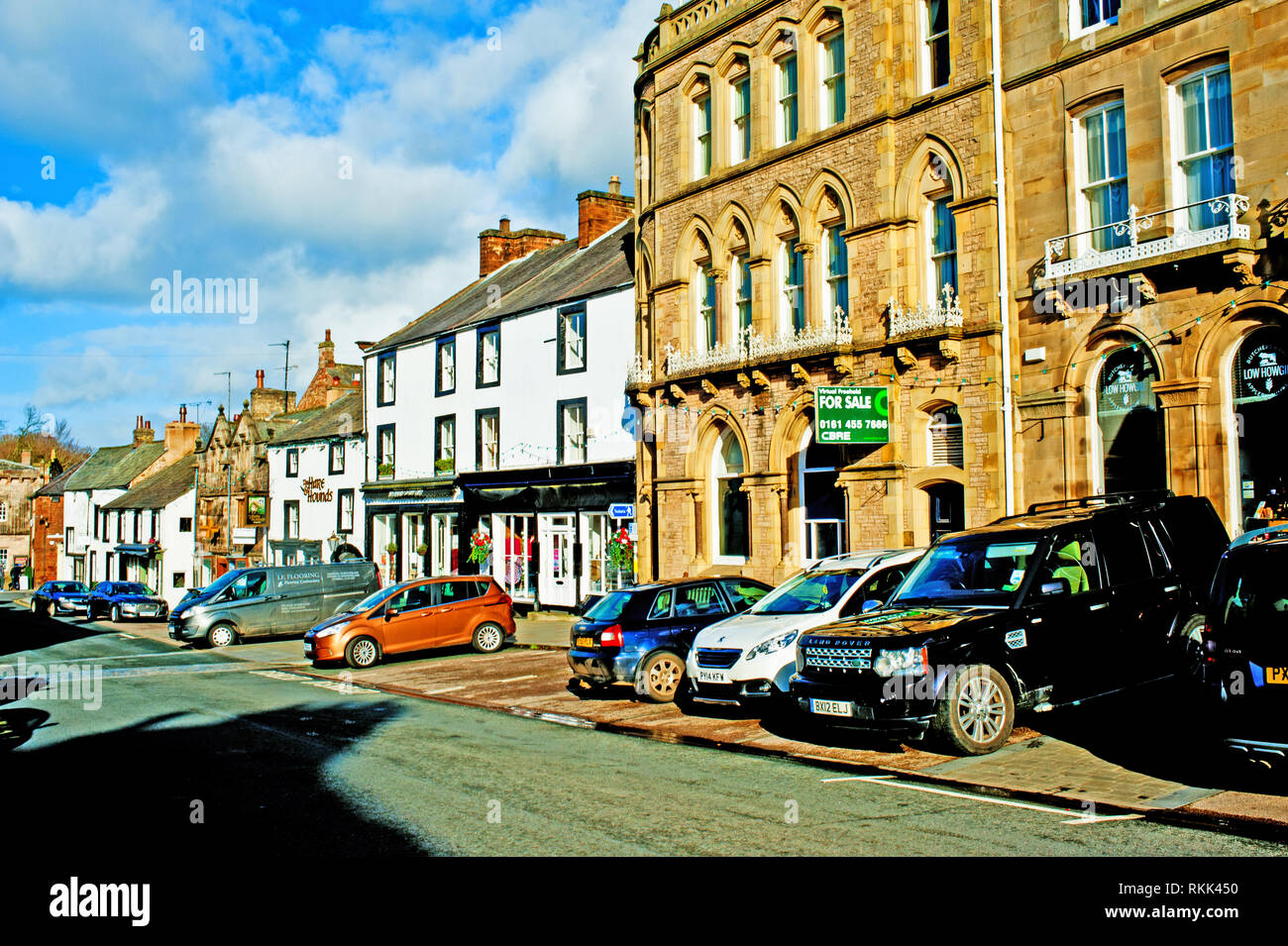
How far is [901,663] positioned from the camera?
9711mm

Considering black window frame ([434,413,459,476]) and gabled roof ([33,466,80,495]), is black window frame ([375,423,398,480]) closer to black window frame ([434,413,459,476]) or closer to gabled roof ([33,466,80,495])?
black window frame ([434,413,459,476])

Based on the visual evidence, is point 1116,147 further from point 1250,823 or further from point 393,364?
point 393,364

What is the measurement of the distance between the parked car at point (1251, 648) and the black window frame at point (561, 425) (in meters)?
22.1

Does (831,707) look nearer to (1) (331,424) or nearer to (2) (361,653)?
(2) (361,653)

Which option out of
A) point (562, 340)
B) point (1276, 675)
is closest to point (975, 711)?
point (1276, 675)

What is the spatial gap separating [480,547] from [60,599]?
22398 millimetres

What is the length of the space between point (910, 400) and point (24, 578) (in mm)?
86767

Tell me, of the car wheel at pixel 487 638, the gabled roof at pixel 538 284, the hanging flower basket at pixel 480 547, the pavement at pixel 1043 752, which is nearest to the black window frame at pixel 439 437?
the gabled roof at pixel 538 284

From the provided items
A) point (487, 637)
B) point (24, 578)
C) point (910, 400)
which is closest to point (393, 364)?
point (487, 637)

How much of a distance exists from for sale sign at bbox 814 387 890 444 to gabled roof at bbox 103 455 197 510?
50336 mm

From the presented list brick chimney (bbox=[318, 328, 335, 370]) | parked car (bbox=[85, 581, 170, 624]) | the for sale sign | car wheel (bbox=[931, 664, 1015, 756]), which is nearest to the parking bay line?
car wheel (bbox=[931, 664, 1015, 756])

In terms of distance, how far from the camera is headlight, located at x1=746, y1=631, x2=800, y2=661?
39.8 ft

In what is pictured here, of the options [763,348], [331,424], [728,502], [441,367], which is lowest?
[728,502]
